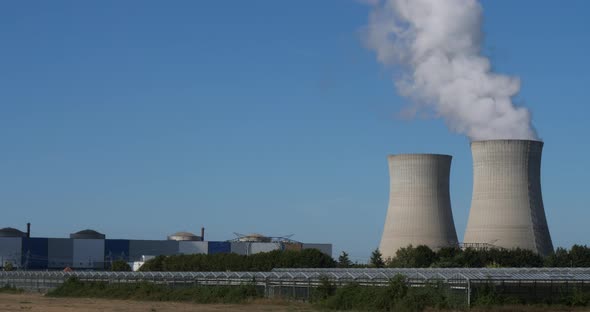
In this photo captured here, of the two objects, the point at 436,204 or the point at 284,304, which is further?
the point at 436,204

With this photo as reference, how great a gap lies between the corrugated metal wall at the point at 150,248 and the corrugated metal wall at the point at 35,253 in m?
9.02

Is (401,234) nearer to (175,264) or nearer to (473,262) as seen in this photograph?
(473,262)

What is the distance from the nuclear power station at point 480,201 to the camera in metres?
48.0

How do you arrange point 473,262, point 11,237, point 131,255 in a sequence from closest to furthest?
point 473,262, point 11,237, point 131,255

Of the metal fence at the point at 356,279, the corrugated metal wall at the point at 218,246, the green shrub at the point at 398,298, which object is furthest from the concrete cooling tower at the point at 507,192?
the corrugated metal wall at the point at 218,246

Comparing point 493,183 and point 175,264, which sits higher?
point 493,183

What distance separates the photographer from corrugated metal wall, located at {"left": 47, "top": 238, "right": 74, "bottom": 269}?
92.0m

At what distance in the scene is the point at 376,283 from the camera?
32.5 m

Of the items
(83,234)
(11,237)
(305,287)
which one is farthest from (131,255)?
(305,287)

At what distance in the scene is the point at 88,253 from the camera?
3701 inches

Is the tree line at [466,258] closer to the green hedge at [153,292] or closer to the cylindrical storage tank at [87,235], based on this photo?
the green hedge at [153,292]

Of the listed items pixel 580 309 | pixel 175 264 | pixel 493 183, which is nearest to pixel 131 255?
pixel 175 264

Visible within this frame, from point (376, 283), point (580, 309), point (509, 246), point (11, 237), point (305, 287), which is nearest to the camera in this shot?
point (580, 309)

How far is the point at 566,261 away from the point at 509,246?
26.5 feet
